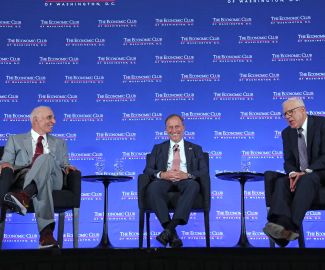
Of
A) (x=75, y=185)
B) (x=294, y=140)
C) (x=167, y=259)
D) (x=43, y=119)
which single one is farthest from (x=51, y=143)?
(x=167, y=259)

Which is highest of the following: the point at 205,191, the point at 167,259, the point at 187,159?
the point at 187,159

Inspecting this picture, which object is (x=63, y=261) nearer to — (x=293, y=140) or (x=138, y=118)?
(x=293, y=140)

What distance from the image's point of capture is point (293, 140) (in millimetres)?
4828

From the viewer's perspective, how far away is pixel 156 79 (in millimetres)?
6527

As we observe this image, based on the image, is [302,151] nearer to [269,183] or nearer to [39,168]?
[269,183]

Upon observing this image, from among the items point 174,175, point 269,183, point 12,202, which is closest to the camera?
point 12,202

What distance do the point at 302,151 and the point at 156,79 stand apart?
2.27 meters

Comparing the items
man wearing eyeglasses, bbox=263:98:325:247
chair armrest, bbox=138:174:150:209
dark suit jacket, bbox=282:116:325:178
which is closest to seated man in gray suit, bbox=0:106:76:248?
chair armrest, bbox=138:174:150:209

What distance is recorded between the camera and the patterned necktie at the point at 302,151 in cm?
477

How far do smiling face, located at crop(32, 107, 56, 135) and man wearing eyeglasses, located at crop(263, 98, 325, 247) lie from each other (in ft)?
6.73

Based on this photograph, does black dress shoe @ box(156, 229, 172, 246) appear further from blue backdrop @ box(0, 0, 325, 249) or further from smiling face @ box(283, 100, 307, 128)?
blue backdrop @ box(0, 0, 325, 249)

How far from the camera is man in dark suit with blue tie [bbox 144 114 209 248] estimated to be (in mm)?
4555

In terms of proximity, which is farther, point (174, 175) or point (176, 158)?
point (176, 158)

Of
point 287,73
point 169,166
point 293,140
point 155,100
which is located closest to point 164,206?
point 169,166
